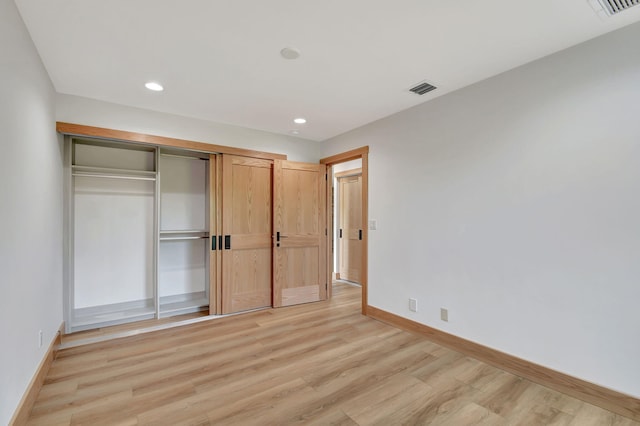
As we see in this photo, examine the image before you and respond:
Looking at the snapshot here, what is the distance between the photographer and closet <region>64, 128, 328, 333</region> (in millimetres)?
3387

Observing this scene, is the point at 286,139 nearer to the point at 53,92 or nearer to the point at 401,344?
the point at 53,92

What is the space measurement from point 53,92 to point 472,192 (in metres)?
4.19

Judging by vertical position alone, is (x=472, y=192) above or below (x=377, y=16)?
below

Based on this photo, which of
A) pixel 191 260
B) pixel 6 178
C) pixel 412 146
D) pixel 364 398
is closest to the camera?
pixel 6 178

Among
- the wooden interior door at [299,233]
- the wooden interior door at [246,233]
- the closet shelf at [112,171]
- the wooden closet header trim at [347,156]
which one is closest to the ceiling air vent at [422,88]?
the wooden closet header trim at [347,156]

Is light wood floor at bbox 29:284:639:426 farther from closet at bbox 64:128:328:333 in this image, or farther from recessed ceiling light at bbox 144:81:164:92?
recessed ceiling light at bbox 144:81:164:92

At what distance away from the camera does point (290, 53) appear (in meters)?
2.19

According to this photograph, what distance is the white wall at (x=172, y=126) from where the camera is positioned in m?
2.95

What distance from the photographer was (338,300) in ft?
14.9

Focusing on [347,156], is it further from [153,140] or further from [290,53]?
[153,140]

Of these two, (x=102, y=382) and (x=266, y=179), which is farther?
(x=266, y=179)

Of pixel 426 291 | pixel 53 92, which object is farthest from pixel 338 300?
pixel 53 92

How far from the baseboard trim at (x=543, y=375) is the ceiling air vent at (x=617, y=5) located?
2473 millimetres

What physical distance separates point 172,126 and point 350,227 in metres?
3.74
